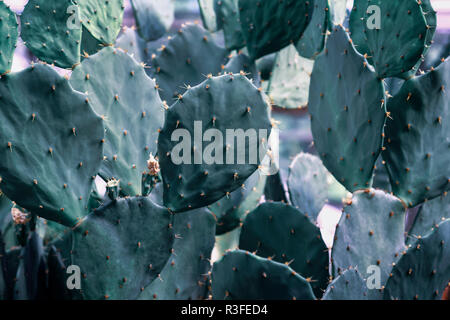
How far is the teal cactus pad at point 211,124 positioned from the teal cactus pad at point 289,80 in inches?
26.9

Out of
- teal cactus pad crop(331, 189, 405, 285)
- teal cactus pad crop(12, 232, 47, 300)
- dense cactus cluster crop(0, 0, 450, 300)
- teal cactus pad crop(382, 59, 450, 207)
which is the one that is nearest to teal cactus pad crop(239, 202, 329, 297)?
dense cactus cluster crop(0, 0, 450, 300)

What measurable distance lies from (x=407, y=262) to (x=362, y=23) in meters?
0.68

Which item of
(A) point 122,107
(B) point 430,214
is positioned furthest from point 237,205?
(B) point 430,214

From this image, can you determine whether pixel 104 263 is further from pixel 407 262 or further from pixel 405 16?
pixel 405 16

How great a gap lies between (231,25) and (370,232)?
80 centimetres

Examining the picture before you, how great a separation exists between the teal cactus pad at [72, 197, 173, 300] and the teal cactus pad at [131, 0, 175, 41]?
0.88m

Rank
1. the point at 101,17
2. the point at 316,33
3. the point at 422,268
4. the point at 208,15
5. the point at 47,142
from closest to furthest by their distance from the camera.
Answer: the point at 47,142 < the point at 422,268 < the point at 101,17 < the point at 316,33 < the point at 208,15

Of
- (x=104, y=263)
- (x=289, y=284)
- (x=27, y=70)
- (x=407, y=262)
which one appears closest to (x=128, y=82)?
(x=27, y=70)

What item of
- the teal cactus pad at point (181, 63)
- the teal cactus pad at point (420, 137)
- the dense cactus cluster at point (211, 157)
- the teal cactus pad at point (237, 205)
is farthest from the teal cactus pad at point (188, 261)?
the teal cactus pad at point (420, 137)

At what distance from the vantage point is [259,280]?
1.02 m

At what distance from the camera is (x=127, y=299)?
1.00 meters

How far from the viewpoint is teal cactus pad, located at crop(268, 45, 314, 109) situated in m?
1.64

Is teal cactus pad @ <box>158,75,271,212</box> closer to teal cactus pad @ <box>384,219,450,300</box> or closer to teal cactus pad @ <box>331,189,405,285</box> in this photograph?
teal cactus pad @ <box>331,189,405,285</box>

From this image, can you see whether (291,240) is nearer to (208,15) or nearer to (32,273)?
(32,273)
